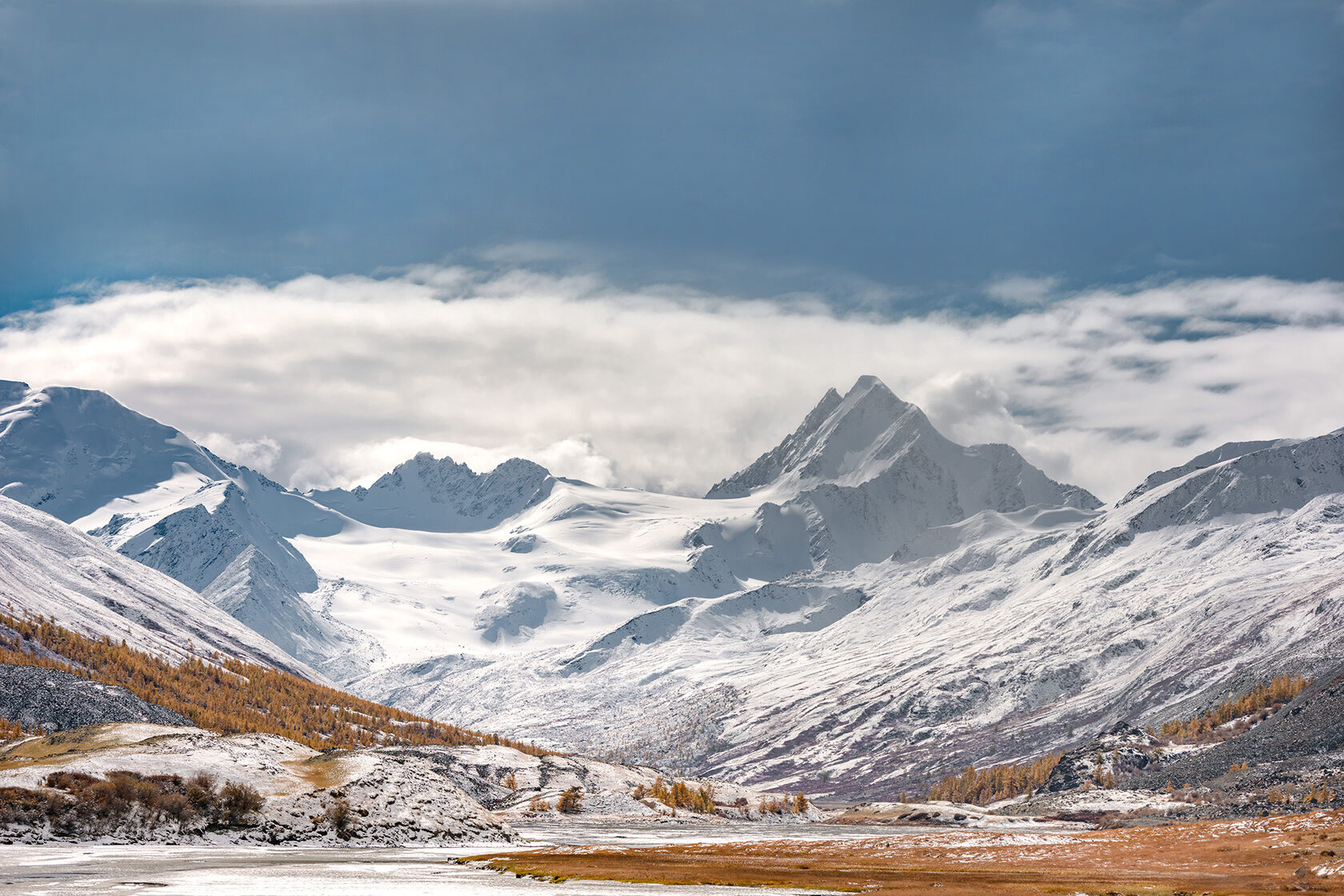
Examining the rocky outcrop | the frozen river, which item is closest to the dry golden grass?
the frozen river

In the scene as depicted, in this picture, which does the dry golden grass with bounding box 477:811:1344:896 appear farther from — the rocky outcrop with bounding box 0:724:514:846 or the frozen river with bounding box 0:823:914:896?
the rocky outcrop with bounding box 0:724:514:846

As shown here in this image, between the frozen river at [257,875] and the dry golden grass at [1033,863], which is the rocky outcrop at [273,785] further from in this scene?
the dry golden grass at [1033,863]

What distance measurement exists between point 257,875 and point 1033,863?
83846 millimetres

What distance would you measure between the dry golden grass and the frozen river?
1032 centimetres

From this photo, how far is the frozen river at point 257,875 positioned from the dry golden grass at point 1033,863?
1032 centimetres

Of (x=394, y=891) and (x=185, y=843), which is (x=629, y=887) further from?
(x=185, y=843)

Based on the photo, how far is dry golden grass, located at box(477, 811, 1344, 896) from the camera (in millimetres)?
92625

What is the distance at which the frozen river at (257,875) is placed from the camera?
8188cm

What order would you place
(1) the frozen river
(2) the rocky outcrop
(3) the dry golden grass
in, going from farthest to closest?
(2) the rocky outcrop → (3) the dry golden grass → (1) the frozen river

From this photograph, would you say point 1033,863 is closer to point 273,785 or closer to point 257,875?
point 257,875

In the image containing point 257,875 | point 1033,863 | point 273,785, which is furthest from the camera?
point 273,785

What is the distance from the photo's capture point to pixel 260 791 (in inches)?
5566

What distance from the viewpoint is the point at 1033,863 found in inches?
4845

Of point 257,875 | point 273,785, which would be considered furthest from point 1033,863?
point 273,785
